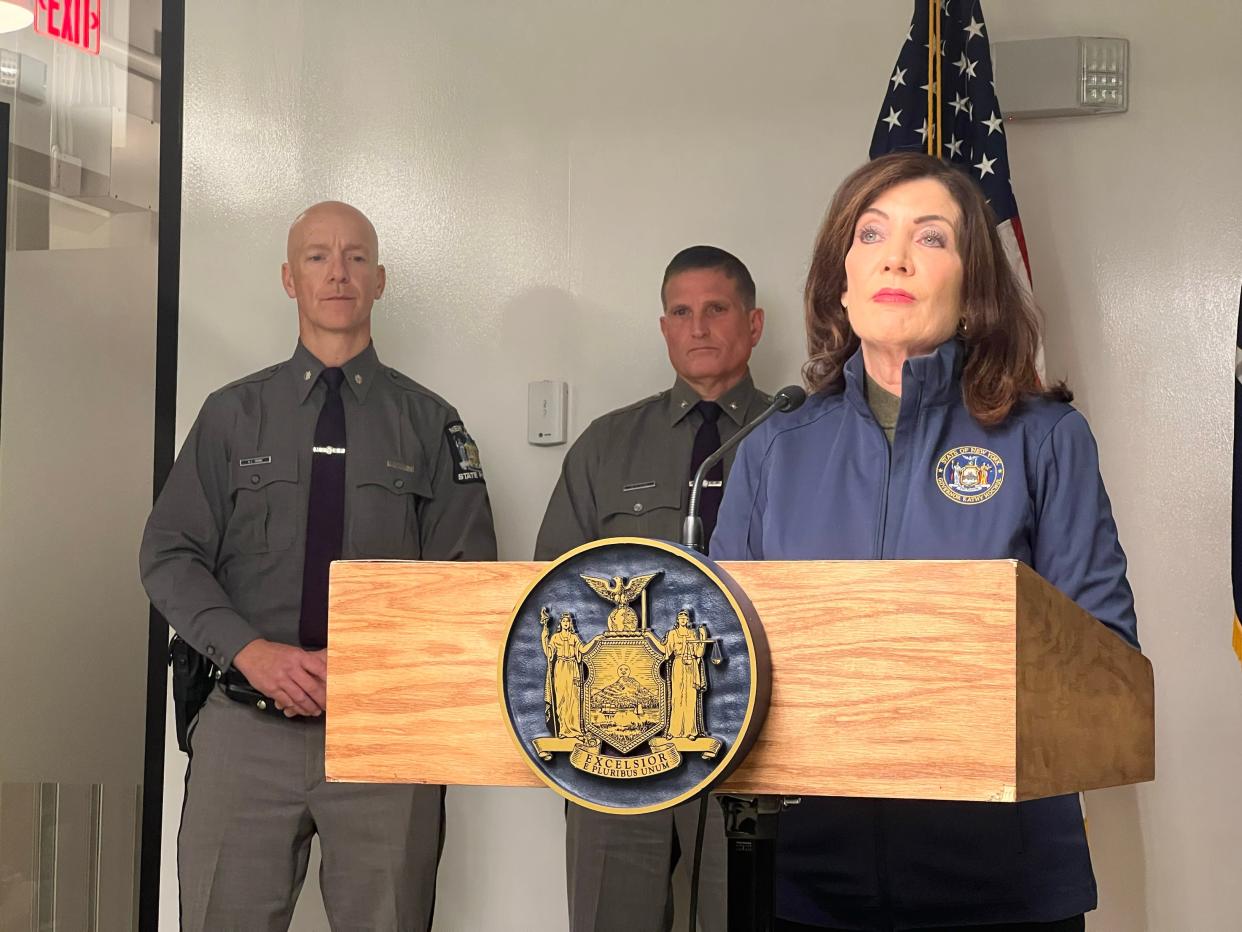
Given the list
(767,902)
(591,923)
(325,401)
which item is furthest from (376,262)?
(767,902)

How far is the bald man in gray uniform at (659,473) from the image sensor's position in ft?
9.66

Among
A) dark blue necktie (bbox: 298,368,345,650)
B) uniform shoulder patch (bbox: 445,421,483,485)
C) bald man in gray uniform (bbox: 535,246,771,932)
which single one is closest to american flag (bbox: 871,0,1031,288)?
bald man in gray uniform (bbox: 535,246,771,932)

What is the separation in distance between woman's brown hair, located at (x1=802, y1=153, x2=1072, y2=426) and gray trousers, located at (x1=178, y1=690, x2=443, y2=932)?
1.68m

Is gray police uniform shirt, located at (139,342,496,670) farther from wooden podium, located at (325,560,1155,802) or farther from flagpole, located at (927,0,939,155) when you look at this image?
wooden podium, located at (325,560,1155,802)

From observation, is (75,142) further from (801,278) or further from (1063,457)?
(1063,457)

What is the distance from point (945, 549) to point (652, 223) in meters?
2.25

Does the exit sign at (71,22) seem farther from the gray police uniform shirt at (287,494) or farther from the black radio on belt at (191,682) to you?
the black radio on belt at (191,682)

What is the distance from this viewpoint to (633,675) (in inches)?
37.9

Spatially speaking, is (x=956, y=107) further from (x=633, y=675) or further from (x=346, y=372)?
(x=633, y=675)

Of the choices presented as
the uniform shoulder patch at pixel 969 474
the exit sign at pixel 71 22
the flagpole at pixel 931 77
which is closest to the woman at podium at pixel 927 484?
the uniform shoulder patch at pixel 969 474

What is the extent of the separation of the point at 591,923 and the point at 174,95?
2237mm

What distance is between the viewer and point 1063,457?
1350 mm

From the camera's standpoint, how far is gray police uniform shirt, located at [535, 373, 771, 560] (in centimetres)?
307

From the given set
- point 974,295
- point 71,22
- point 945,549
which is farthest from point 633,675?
point 71,22
